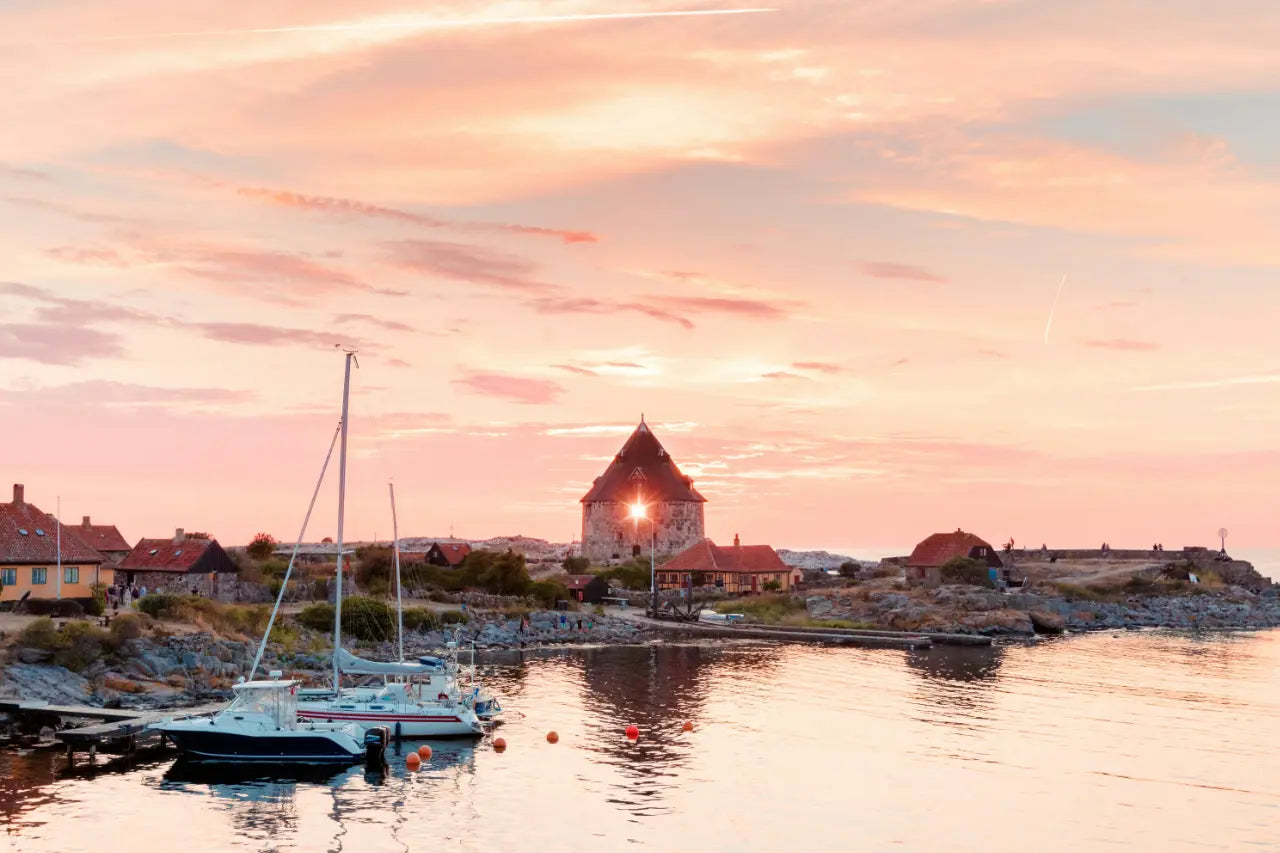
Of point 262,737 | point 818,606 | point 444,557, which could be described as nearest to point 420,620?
point 444,557

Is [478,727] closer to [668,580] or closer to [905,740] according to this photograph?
[905,740]

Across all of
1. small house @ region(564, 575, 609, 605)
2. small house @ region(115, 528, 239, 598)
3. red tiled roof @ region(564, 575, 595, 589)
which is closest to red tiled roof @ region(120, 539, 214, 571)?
small house @ region(115, 528, 239, 598)

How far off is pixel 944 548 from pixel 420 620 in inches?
2693

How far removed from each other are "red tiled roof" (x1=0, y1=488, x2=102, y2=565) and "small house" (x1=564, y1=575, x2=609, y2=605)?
166ft

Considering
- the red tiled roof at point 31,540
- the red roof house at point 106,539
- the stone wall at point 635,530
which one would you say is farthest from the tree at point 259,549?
→ the stone wall at point 635,530

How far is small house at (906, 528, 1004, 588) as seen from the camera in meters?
133

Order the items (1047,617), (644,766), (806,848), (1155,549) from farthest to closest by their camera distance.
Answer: (1155,549), (1047,617), (644,766), (806,848)

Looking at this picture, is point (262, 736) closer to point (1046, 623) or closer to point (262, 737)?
point (262, 737)

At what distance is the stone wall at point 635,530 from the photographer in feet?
512

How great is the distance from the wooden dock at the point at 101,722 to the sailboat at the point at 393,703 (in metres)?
4.70

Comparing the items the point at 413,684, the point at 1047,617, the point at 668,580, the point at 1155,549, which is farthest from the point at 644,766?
the point at 1155,549

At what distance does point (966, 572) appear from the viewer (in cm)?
12875

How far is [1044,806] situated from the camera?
42625 mm

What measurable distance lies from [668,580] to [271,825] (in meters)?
94.6
